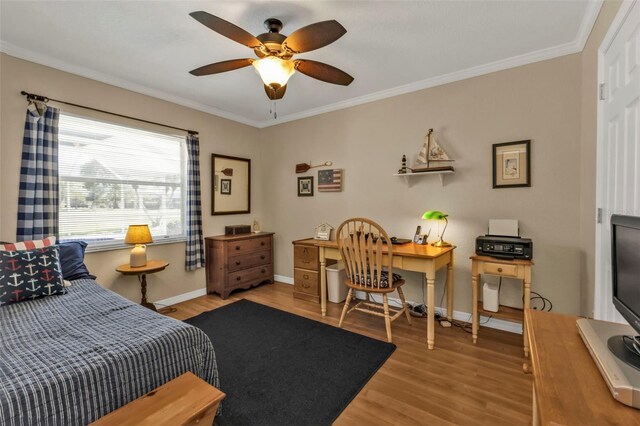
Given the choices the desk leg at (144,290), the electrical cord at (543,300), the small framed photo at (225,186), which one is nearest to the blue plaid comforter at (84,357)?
the desk leg at (144,290)

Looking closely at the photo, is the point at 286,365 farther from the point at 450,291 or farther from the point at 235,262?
the point at 235,262

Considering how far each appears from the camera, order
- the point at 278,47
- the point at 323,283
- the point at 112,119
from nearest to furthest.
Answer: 1. the point at 278,47
2. the point at 112,119
3. the point at 323,283

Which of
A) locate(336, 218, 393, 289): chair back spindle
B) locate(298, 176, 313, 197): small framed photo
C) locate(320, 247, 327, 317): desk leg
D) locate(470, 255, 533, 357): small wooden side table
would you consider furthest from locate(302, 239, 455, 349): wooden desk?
locate(298, 176, 313, 197): small framed photo

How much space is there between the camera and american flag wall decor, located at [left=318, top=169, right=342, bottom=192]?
3738 mm

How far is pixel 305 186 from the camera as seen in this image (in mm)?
4102

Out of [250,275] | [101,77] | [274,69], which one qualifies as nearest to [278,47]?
[274,69]

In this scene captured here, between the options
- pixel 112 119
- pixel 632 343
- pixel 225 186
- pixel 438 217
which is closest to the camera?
pixel 632 343

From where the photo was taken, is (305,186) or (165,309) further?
(305,186)

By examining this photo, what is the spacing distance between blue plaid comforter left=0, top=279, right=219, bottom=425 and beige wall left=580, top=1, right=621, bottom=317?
272cm

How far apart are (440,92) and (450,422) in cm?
286

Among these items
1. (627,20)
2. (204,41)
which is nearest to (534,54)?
(627,20)

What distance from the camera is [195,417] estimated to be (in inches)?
45.0

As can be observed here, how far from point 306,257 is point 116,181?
2.28 meters

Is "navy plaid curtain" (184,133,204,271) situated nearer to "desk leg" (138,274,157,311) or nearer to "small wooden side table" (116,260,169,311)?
"small wooden side table" (116,260,169,311)
